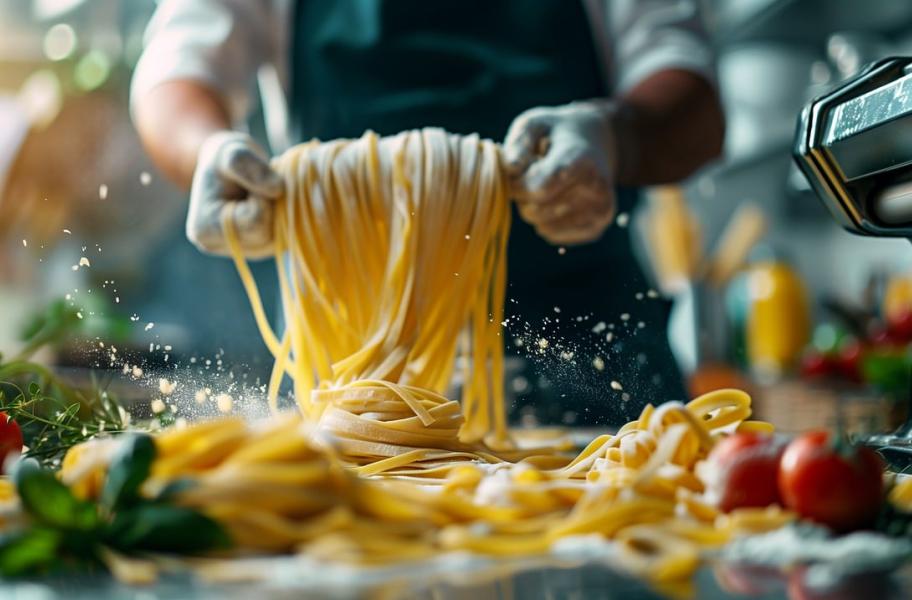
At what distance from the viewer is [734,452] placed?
0.55 m

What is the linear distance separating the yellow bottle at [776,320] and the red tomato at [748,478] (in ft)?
6.41

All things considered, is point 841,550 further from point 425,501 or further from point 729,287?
point 729,287

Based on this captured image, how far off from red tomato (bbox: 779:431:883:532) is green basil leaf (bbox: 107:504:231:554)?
0.93 feet

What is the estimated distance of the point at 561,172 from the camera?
0.84 m

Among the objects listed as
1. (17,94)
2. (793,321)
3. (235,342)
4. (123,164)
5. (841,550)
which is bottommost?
(793,321)

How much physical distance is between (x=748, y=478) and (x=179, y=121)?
0.71 m

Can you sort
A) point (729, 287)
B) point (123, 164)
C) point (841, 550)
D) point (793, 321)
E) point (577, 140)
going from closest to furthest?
point (841, 550) → point (577, 140) → point (123, 164) → point (793, 321) → point (729, 287)

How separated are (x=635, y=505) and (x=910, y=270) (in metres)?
1.98

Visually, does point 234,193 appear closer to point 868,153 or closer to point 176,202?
point 868,153

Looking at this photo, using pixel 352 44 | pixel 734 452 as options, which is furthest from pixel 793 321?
pixel 734 452

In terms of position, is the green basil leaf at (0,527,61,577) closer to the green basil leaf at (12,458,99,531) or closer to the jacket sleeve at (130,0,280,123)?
the green basil leaf at (12,458,99,531)

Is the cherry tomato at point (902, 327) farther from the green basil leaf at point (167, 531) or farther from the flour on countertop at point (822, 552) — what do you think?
the green basil leaf at point (167, 531)

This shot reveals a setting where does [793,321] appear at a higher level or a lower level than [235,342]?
lower

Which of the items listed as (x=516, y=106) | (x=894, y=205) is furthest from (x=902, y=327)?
(x=894, y=205)
